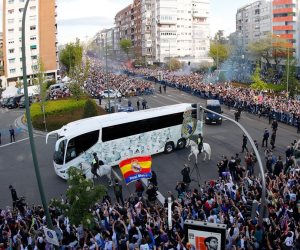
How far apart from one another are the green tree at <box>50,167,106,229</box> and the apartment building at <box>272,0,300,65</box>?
84.8 metres

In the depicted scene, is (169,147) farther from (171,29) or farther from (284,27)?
(171,29)

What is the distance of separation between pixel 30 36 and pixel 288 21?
5893 centimetres

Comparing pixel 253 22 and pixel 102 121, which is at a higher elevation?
pixel 253 22

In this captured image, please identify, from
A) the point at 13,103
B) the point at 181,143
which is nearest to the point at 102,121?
the point at 181,143

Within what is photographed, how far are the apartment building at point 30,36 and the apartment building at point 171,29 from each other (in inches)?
1469

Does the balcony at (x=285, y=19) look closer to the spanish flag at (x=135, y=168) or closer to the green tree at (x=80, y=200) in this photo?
the spanish flag at (x=135, y=168)

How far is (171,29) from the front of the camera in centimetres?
11981

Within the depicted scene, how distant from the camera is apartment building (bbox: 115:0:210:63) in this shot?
11838 centimetres

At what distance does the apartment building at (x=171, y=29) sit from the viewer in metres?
118

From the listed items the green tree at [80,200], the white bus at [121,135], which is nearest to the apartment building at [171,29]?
the white bus at [121,135]

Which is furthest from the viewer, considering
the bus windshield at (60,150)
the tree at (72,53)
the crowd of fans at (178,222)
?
the tree at (72,53)

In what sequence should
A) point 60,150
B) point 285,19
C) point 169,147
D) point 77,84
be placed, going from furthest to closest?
point 285,19, point 77,84, point 169,147, point 60,150

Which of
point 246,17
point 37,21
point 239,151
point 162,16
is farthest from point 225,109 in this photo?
point 246,17

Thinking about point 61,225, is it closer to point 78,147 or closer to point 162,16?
point 78,147
